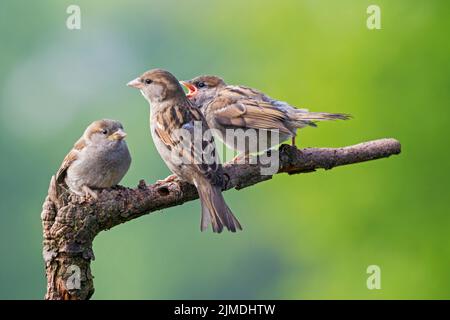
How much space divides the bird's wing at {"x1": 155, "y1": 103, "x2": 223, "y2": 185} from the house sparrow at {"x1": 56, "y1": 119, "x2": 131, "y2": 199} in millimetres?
289

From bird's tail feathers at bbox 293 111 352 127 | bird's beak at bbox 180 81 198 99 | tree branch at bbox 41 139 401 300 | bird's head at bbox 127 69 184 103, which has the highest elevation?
bird's beak at bbox 180 81 198 99

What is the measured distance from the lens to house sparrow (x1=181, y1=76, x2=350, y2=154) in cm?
424

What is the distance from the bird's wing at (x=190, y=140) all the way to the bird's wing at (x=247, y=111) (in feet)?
1.69

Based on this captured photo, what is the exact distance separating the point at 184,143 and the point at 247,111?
3.16ft

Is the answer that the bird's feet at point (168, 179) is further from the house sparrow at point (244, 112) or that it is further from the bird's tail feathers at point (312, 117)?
the bird's tail feathers at point (312, 117)

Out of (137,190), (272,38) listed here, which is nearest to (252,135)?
(137,190)

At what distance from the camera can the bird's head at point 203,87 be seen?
4676 millimetres

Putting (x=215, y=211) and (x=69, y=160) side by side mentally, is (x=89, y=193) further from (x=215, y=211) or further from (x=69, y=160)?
(x=215, y=211)

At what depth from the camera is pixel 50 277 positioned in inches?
120

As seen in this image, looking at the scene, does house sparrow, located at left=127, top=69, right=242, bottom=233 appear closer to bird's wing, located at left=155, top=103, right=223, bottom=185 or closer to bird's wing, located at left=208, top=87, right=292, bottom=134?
bird's wing, located at left=155, top=103, right=223, bottom=185

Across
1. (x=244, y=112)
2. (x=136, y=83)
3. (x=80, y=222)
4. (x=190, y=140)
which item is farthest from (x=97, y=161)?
(x=244, y=112)

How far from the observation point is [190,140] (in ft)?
11.7

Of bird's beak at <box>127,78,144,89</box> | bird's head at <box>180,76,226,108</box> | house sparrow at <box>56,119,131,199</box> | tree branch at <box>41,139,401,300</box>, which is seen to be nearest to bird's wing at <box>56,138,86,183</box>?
house sparrow at <box>56,119,131,199</box>

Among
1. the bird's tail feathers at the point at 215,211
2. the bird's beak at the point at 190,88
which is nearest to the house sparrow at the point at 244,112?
the bird's beak at the point at 190,88
